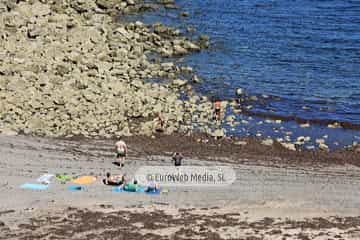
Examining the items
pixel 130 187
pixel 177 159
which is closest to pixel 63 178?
pixel 130 187

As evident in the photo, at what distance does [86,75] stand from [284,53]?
19.0 m

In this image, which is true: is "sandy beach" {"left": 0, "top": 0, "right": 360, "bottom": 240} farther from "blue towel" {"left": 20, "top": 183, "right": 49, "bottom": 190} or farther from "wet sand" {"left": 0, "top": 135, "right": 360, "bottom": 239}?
"blue towel" {"left": 20, "top": 183, "right": 49, "bottom": 190}

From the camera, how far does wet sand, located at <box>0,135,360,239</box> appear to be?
31.0 metres

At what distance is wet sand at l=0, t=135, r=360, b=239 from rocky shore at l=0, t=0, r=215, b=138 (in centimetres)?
286

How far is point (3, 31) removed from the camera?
5628 cm

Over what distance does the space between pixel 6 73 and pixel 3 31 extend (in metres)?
8.43

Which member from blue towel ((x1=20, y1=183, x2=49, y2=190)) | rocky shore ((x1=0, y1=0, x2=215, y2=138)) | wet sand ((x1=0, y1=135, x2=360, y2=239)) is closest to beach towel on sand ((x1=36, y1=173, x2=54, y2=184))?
blue towel ((x1=20, y1=183, x2=49, y2=190))

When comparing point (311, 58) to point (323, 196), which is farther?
point (311, 58)

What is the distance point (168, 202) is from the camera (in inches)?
1361

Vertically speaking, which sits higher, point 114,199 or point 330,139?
point 330,139

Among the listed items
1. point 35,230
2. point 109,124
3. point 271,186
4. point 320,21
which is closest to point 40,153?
point 109,124

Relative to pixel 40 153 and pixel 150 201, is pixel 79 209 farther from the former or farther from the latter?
pixel 40 153

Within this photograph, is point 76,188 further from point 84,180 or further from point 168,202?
point 168,202

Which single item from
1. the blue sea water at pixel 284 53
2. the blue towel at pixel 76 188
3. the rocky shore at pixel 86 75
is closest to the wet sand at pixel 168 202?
the blue towel at pixel 76 188
